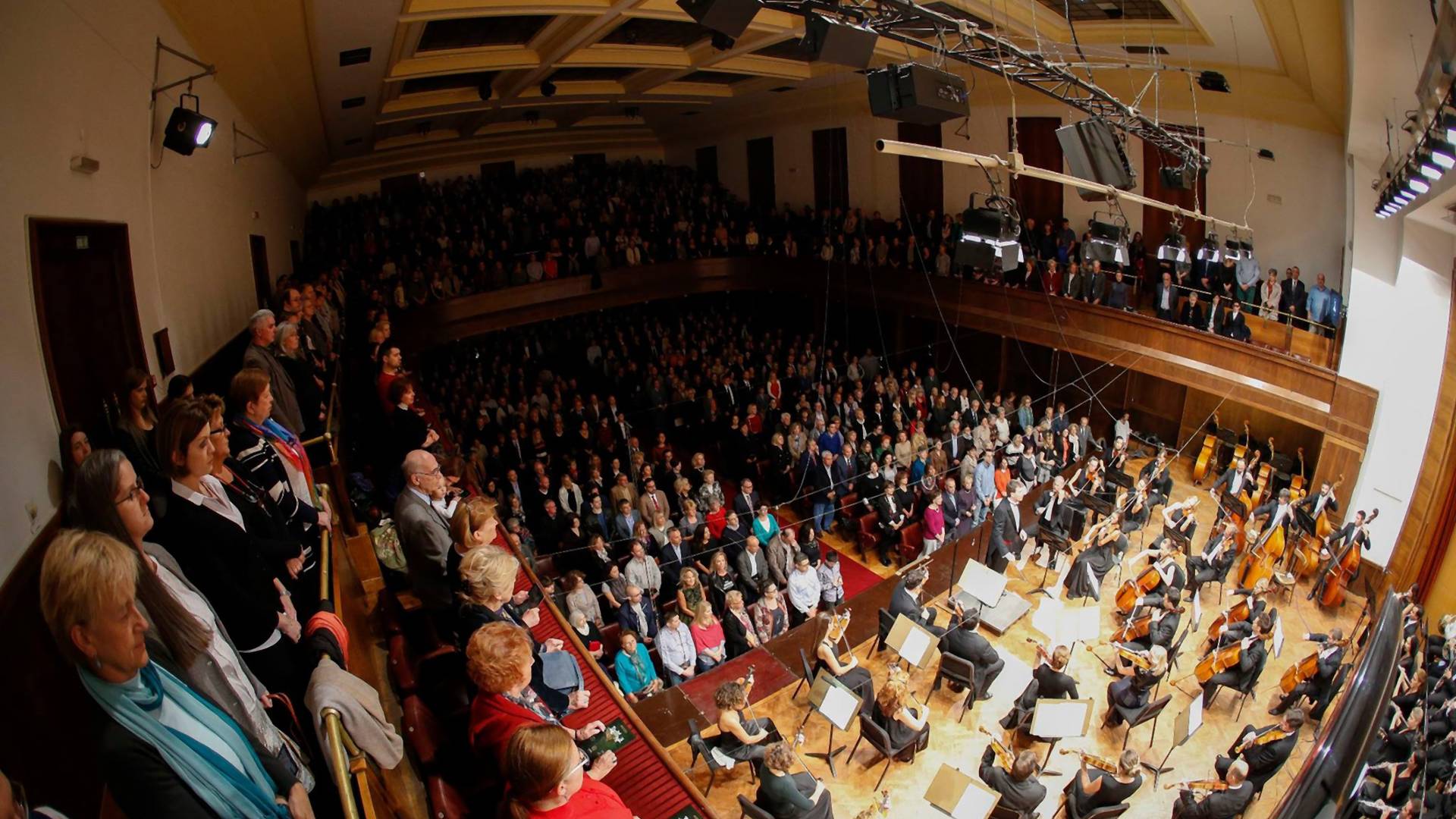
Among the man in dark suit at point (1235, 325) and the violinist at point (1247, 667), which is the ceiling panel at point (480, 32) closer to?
the violinist at point (1247, 667)

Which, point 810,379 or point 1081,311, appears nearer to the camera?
point 1081,311

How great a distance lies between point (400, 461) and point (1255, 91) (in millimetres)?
11431

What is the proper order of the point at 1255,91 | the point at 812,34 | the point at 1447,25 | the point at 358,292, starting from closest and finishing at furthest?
the point at 1447,25 < the point at 812,34 < the point at 1255,91 < the point at 358,292

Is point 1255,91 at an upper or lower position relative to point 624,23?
lower

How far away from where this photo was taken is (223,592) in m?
2.40

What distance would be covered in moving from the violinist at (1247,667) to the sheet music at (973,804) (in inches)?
128

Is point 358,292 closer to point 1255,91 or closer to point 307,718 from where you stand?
point 307,718

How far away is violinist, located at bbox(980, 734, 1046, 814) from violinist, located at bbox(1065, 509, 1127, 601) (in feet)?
11.7

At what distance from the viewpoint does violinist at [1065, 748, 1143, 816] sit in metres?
5.18

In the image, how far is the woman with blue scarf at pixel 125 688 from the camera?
62.7 inches

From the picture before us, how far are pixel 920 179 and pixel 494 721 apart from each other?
51.8 feet

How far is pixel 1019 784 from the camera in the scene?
17.1 feet

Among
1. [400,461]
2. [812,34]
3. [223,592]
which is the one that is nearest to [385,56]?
[400,461]

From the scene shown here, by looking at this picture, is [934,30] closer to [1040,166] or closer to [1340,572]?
[1340,572]
